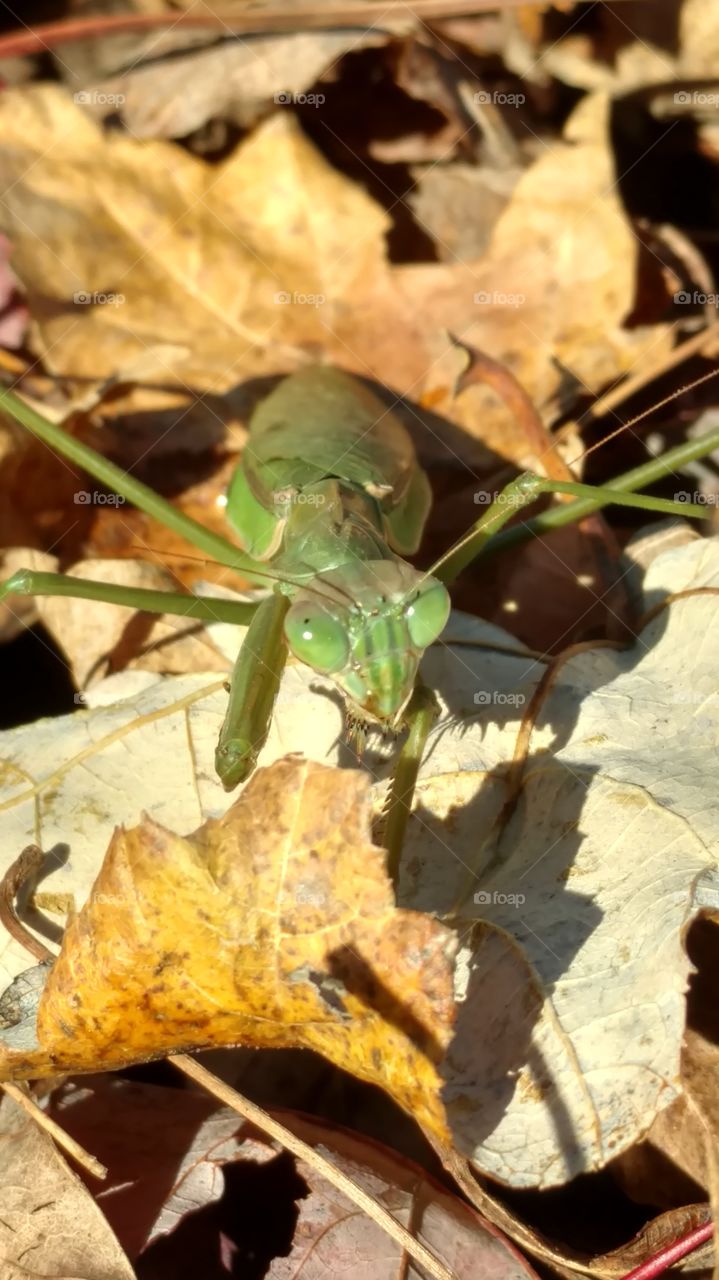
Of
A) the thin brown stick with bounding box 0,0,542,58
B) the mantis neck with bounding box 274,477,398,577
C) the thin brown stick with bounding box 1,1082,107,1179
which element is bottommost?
the thin brown stick with bounding box 1,1082,107,1179

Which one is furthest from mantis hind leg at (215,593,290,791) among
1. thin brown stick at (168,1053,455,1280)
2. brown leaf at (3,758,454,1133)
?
thin brown stick at (168,1053,455,1280)

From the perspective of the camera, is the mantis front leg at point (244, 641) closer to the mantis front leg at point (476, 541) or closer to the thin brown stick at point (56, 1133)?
the mantis front leg at point (476, 541)

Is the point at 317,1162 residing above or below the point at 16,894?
below

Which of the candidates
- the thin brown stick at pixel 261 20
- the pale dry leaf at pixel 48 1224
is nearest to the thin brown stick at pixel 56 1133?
the pale dry leaf at pixel 48 1224

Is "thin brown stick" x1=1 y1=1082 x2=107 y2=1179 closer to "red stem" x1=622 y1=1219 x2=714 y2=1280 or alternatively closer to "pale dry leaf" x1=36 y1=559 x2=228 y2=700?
"red stem" x1=622 y1=1219 x2=714 y2=1280

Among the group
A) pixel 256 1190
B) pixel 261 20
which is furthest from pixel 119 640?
pixel 261 20

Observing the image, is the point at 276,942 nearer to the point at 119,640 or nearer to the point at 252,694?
the point at 252,694

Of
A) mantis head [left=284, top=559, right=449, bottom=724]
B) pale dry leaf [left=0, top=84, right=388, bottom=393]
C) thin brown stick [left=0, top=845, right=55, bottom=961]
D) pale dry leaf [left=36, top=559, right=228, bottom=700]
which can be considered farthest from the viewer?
pale dry leaf [left=0, top=84, right=388, bottom=393]
